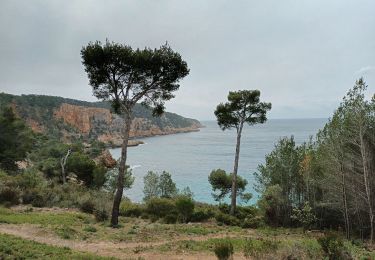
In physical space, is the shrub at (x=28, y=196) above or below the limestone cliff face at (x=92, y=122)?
below

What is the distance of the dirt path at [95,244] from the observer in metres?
11.0

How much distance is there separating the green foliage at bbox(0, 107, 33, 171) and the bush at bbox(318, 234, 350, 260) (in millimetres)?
36108

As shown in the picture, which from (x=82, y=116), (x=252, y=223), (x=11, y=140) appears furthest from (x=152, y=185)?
(x=82, y=116)

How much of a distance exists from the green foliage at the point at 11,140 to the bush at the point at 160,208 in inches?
872

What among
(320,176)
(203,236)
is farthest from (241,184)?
(203,236)

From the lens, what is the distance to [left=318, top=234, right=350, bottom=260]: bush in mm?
8711

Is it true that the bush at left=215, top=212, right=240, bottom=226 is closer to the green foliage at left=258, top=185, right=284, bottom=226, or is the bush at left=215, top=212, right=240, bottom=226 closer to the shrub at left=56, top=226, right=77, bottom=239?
the green foliage at left=258, top=185, right=284, bottom=226

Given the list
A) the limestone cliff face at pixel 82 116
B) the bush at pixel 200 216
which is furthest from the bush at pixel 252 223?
the limestone cliff face at pixel 82 116

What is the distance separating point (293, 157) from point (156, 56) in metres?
14.8

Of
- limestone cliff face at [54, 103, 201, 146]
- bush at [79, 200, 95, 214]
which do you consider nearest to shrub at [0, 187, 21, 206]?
bush at [79, 200, 95, 214]

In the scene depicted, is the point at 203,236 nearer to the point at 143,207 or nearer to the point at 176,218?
the point at 176,218

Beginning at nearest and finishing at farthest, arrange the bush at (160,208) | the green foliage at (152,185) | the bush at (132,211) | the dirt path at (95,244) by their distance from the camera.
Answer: the dirt path at (95,244)
the bush at (160,208)
the bush at (132,211)
the green foliage at (152,185)

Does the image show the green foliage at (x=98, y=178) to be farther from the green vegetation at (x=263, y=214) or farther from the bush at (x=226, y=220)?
the bush at (x=226, y=220)

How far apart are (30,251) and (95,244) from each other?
3292 mm
